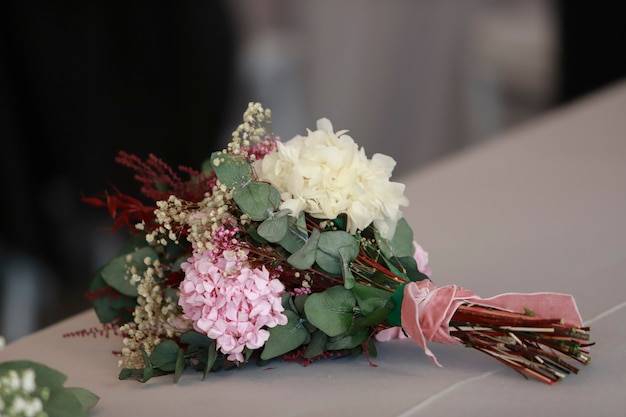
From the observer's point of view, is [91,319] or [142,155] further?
[142,155]

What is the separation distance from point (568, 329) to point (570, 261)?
1.24ft

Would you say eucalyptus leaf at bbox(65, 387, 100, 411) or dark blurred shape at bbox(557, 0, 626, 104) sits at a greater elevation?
dark blurred shape at bbox(557, 0, 626, 104)

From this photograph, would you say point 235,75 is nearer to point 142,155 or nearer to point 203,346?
point 142,155

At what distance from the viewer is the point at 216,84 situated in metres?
3.14

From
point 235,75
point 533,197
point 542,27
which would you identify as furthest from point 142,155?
point 533,197

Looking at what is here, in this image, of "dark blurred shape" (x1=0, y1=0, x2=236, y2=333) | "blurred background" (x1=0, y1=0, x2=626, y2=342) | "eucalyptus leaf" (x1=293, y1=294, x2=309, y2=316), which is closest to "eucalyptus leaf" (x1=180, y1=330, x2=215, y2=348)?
"eucalyptus leaf" (x1=293, y1=294, x2=309, y2=316)

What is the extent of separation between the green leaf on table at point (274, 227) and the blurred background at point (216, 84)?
2129mm

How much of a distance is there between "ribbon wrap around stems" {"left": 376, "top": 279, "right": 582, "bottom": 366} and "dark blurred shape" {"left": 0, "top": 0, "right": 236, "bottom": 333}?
2.27 meters

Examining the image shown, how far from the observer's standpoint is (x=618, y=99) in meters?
2.08

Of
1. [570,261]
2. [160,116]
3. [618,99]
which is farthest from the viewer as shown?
[160,116]

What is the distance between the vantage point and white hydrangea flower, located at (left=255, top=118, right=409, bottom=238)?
0.89m

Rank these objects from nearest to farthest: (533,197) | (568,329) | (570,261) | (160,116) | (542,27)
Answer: (568,329)
(570,261)
(533,197)
(160,116)
(542,27)

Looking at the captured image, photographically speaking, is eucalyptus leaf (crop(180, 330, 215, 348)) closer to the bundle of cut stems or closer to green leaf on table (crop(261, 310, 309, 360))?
green leaf on table (crop(261, 310, 309, 360))

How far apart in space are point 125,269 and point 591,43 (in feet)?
8.84
